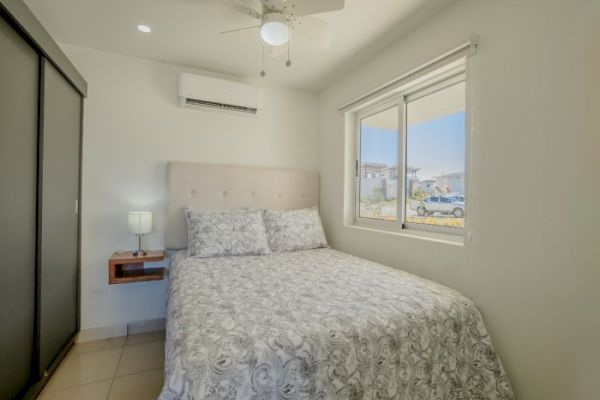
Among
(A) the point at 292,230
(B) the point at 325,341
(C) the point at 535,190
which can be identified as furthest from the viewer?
(A) the point at 292,230

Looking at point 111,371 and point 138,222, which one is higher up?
point 138,222

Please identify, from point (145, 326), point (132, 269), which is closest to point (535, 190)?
point (132, 269)

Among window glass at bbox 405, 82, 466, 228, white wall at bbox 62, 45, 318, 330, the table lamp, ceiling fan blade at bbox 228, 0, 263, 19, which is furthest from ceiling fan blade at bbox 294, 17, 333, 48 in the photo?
the table lamp

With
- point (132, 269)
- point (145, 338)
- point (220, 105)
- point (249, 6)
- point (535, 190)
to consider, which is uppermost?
point (249, 6)

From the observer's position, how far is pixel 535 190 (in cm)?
138

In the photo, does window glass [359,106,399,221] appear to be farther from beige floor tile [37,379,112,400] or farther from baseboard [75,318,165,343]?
beige floor tile [37,379,112,400]

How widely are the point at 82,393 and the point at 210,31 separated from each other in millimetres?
2502

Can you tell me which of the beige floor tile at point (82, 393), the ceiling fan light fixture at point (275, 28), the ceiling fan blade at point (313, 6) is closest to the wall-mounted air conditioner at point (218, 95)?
the ceiling fan light fixture at point (275, 28)

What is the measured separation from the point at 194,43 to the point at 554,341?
9.51 ft

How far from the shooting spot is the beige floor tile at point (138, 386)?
171 centimetres

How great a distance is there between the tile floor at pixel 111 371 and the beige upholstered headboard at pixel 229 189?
836 mm

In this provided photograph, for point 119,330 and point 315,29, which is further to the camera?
point 119,330

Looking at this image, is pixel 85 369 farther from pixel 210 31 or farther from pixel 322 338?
pixel 210 31

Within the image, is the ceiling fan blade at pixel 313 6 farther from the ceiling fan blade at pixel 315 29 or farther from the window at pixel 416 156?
the window at pixel 416 156
